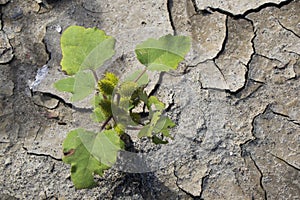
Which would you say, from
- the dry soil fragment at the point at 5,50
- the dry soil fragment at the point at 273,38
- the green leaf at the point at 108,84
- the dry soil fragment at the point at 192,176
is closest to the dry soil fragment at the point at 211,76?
the dry soil fragment at the point at 273,38

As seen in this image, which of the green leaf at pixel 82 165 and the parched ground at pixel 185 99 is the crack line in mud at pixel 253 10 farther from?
the green leaf at pixel 82 165

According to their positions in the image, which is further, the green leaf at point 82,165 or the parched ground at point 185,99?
the parched ground at point 185,99

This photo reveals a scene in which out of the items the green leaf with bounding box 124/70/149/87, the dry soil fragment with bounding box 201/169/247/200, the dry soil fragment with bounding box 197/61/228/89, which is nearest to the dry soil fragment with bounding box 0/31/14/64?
the green leaf with bounding box 124/70/149/87

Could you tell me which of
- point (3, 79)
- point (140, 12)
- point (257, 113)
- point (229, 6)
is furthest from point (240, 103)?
point (3, 79)

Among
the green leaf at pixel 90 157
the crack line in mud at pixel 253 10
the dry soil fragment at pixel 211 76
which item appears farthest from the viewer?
the crack line in mud at pixel 253 10

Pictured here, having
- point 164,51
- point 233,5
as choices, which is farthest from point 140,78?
point 233,5

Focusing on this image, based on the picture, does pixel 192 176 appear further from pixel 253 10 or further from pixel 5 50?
pixel 5 50
